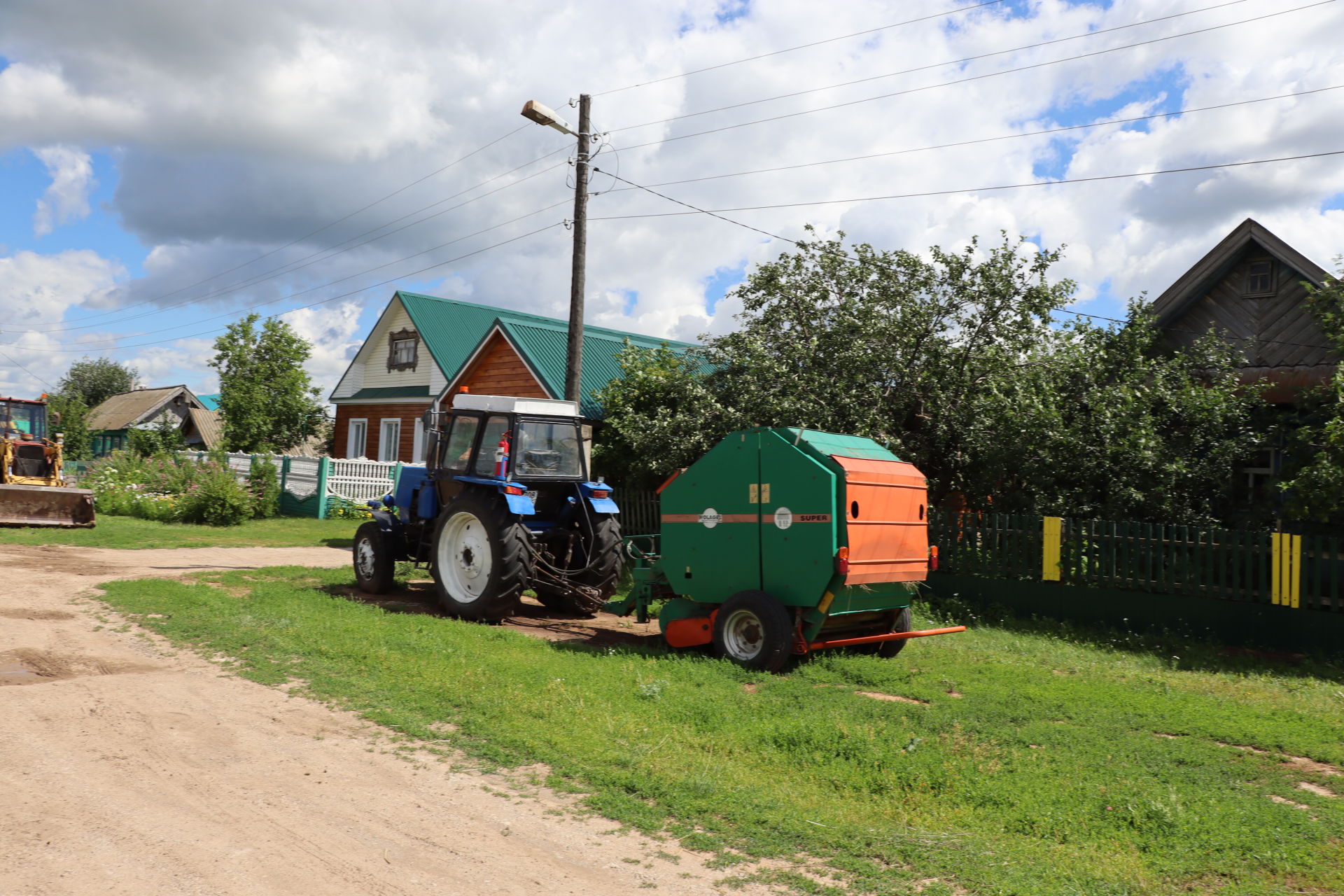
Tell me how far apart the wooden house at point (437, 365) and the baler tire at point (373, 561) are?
9.85 meters

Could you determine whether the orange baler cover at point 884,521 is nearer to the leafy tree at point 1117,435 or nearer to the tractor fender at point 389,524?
the leafy tree at point 1117,435

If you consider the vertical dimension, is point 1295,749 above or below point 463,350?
below

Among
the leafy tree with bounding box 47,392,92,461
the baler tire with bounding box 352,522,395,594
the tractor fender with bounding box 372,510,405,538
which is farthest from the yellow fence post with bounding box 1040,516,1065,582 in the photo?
the leafy tree with bounding box 47,392,92,461

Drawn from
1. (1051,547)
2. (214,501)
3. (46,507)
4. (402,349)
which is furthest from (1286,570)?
(402,349)

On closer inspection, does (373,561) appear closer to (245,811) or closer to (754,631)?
(754,631)

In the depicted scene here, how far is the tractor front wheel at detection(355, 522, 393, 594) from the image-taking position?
40.2 feet

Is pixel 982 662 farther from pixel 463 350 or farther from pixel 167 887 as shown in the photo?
pixel 463 350

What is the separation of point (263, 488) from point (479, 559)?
14586 mm

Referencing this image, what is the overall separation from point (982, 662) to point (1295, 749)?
3.00 m

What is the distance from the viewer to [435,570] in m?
11.3

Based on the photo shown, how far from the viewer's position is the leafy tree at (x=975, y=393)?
12.9 meters

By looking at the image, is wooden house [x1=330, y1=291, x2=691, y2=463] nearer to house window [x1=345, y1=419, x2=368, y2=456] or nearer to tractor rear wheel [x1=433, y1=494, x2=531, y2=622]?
house window [x1=345, y1=419, x2=368, y2=456]

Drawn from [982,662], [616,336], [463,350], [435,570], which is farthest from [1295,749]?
[463,350]

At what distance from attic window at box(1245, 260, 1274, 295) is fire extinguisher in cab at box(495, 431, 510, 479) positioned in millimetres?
13487
